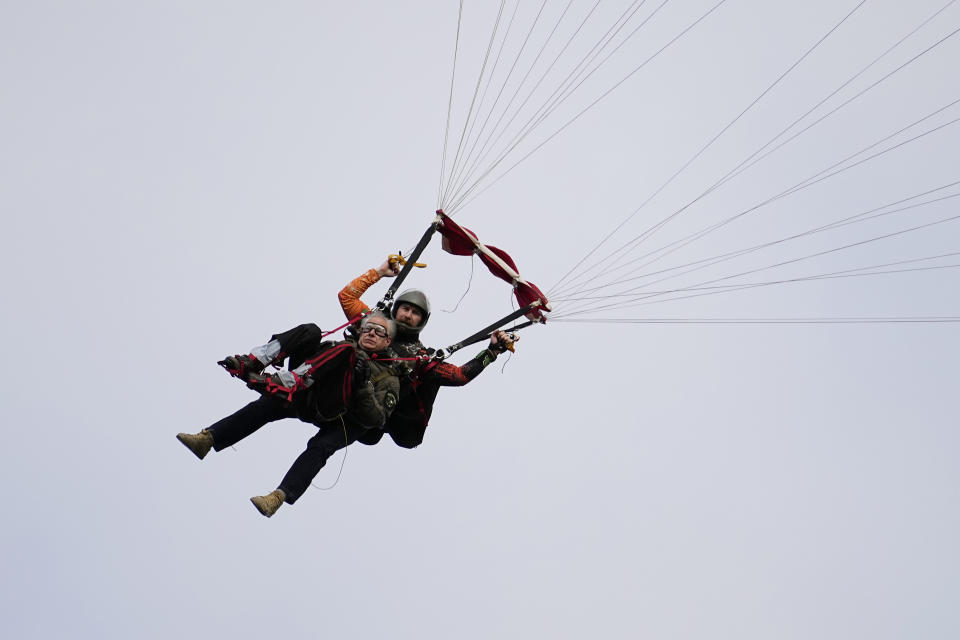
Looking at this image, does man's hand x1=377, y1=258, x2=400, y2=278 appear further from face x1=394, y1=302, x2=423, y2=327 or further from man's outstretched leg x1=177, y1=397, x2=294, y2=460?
man's outstretched leg x1=177, y1=397, x2=294, y2=460

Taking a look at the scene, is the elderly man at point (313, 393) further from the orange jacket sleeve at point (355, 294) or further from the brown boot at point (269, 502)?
the orange jacket sleeve at point (355, 294)

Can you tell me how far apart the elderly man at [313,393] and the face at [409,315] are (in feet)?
0.42

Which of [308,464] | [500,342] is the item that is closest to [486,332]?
[500,342]

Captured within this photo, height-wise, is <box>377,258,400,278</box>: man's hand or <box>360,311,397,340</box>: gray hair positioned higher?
<box>377,258,400,278</box>: man's hand

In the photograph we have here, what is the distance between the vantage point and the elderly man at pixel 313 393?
9.10 m

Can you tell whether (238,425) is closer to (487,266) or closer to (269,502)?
(269,502)

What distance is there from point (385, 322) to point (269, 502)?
6.66ft

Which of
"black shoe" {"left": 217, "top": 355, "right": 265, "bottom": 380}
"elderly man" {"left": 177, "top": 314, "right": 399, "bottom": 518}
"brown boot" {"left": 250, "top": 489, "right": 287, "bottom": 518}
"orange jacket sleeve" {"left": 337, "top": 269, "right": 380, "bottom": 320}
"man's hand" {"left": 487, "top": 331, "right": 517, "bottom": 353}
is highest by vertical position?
"orange jacket sleeve" {"left": 337, "top": 269, "right": 380, "bottom": 320}

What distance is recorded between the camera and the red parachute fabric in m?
10.6

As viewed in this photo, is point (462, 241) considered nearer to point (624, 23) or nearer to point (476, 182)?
point (476, 182)

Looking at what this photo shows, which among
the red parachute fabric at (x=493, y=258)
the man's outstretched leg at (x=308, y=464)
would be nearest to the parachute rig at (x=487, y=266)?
the red parachute fabric at (x=493, y=258)

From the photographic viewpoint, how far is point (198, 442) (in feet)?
30.9

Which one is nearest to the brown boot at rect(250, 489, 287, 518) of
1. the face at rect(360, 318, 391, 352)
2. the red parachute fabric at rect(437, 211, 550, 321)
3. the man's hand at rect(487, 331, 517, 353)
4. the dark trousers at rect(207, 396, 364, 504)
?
the dark trousers at rect(207, 396, 364, 504)

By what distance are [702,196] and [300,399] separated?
4339 millimetres
